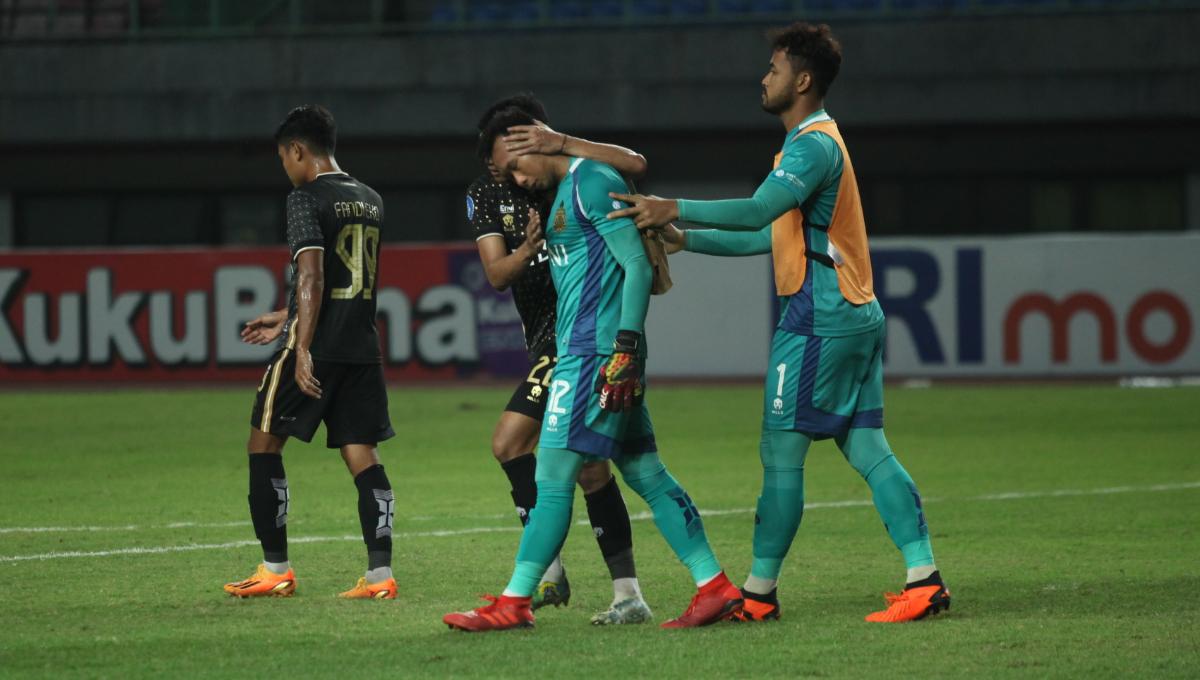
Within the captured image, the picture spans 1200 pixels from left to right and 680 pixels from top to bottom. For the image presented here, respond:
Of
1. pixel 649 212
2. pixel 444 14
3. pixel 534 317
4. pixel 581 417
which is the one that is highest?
pixel 444 14

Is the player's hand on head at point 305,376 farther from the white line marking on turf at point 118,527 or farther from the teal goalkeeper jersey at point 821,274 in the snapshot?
the white line marking on turf at point 118,527

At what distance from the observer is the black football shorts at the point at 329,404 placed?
735 centimetres

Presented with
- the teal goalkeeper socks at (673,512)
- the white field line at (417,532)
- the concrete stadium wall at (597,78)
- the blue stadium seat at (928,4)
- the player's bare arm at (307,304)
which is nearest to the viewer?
the teal goalkeeper socks at (673,512)

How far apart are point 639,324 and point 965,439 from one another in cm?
913

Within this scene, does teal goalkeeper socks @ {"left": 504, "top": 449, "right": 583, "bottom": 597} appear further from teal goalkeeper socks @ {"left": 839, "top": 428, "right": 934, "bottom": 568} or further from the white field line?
the white field line

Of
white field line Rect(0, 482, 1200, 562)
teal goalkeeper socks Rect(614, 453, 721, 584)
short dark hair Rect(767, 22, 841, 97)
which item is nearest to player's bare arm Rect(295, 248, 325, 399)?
teal goalkeeper socks Rect(614, 453, 721, 584)

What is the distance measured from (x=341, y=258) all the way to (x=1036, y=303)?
15.2 metres

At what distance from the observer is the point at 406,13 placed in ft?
97.8

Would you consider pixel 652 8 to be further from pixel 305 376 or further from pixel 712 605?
pixel 712 605

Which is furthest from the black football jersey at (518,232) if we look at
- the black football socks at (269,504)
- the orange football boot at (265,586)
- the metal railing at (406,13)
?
the metal railing at (406,13)

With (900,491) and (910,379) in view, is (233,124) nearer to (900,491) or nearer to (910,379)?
(910,379)

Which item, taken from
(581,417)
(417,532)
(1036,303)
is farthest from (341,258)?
(1036,303)

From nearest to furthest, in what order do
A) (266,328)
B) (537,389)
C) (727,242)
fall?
(537,389), (727,242), (266,328)

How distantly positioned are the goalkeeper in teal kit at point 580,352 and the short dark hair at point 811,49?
0.93m
